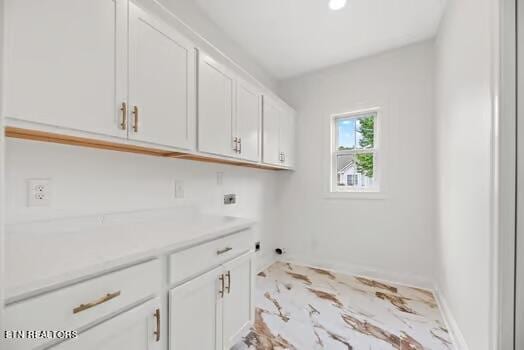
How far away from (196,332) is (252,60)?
2789 millimetres

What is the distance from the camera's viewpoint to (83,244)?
39.2 inches

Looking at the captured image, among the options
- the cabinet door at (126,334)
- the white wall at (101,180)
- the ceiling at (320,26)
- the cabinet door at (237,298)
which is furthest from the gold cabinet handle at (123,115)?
the ceiling at (320,26)

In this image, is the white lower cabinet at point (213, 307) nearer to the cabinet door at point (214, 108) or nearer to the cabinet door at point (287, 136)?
the cabinet door at point (214, 108)

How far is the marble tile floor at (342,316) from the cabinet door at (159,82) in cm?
150

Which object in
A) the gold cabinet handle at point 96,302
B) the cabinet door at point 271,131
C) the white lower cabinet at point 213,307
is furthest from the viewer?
the cabinet door at point 271,131

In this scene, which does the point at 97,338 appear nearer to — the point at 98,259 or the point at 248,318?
the point at 98,259

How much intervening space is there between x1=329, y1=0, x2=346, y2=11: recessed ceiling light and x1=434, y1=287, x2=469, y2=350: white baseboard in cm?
265

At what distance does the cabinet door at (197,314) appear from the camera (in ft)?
3.50

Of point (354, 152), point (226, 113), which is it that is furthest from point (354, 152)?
point (226, 113)

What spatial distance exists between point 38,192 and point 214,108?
3.66ft

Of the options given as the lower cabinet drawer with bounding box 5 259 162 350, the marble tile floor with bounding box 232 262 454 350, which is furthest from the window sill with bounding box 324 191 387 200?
the lower cabinet drawer with bounding box 5 259 162 350

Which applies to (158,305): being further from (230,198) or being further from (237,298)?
(230,198)

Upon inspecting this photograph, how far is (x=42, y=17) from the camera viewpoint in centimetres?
87

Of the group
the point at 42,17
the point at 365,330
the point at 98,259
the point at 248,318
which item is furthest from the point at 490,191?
the point at 42,17
